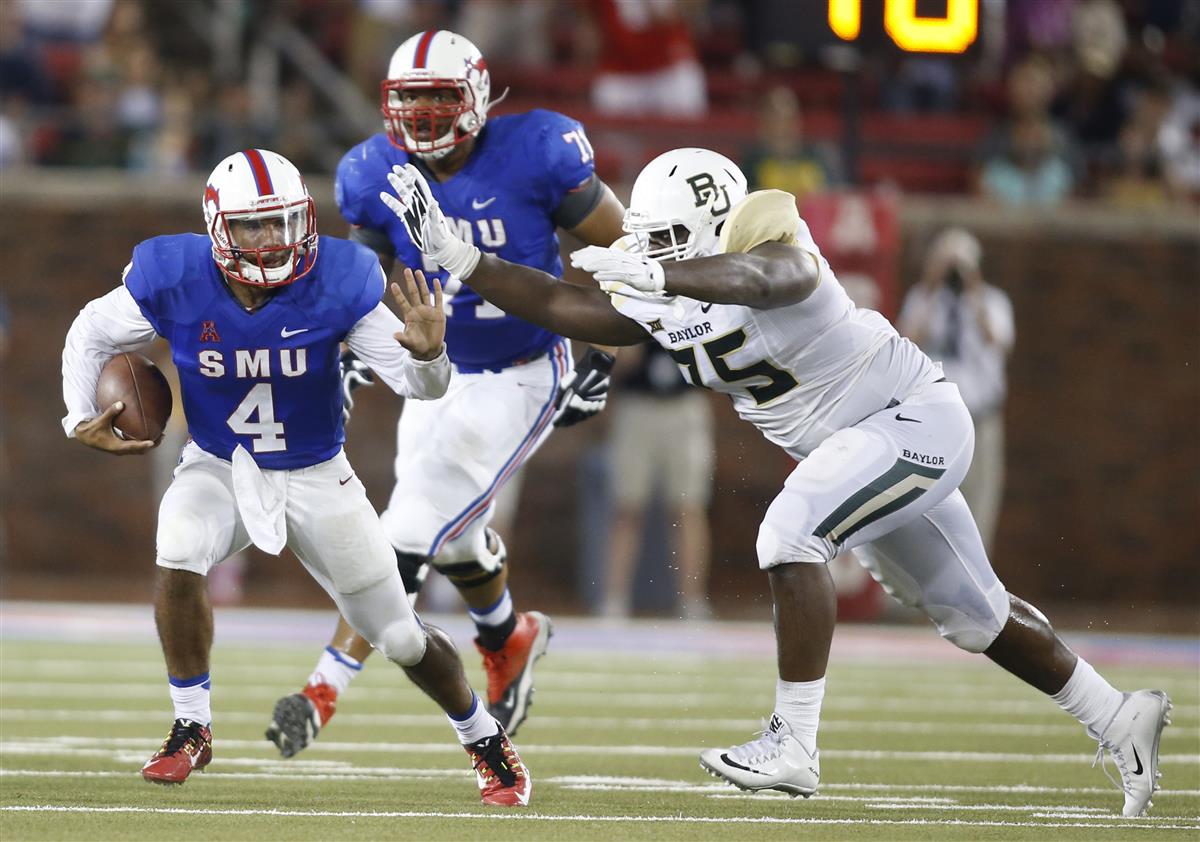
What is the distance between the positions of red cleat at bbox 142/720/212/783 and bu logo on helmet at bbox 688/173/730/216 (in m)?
1.72

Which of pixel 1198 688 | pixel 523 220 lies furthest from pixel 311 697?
pixel 1198 688

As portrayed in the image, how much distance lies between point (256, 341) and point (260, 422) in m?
0.20

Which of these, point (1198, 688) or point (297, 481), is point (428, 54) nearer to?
point (297, 481)

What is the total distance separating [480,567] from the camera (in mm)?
5695

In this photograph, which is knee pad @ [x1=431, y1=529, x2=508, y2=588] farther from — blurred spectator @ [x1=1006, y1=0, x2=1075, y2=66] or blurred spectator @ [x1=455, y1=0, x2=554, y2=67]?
blurred spectator @ [x1=1006, y1=0, x2=1075, y2=66]

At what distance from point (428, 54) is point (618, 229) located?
740mm

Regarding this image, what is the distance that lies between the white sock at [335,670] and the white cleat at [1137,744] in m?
1.99

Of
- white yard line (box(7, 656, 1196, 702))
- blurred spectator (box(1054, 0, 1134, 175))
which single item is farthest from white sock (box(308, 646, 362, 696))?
blurred spectator (box(1054, 0, 1134, 175))

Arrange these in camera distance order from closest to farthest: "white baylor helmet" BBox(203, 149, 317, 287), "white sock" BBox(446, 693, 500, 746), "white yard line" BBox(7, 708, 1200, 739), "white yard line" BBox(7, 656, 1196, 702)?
"white baylor helmet" BBox(203, 149, 317, 287) < "white sock" BBox(446, 693, 500, 746) < "white yard line" BBox(7, 708, 1200, 739) < "white yard line" BBox(7, 656, 1196, 702)

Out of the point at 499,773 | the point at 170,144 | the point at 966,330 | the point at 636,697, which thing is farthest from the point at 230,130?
the point at 499,773

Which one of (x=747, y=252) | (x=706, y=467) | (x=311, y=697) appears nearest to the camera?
(x=747, y=252)

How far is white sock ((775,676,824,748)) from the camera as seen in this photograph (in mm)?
4492

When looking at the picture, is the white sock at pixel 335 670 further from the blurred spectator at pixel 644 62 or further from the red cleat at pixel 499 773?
the blurred spectator at pixel 644 62

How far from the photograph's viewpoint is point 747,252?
452 centimetres
